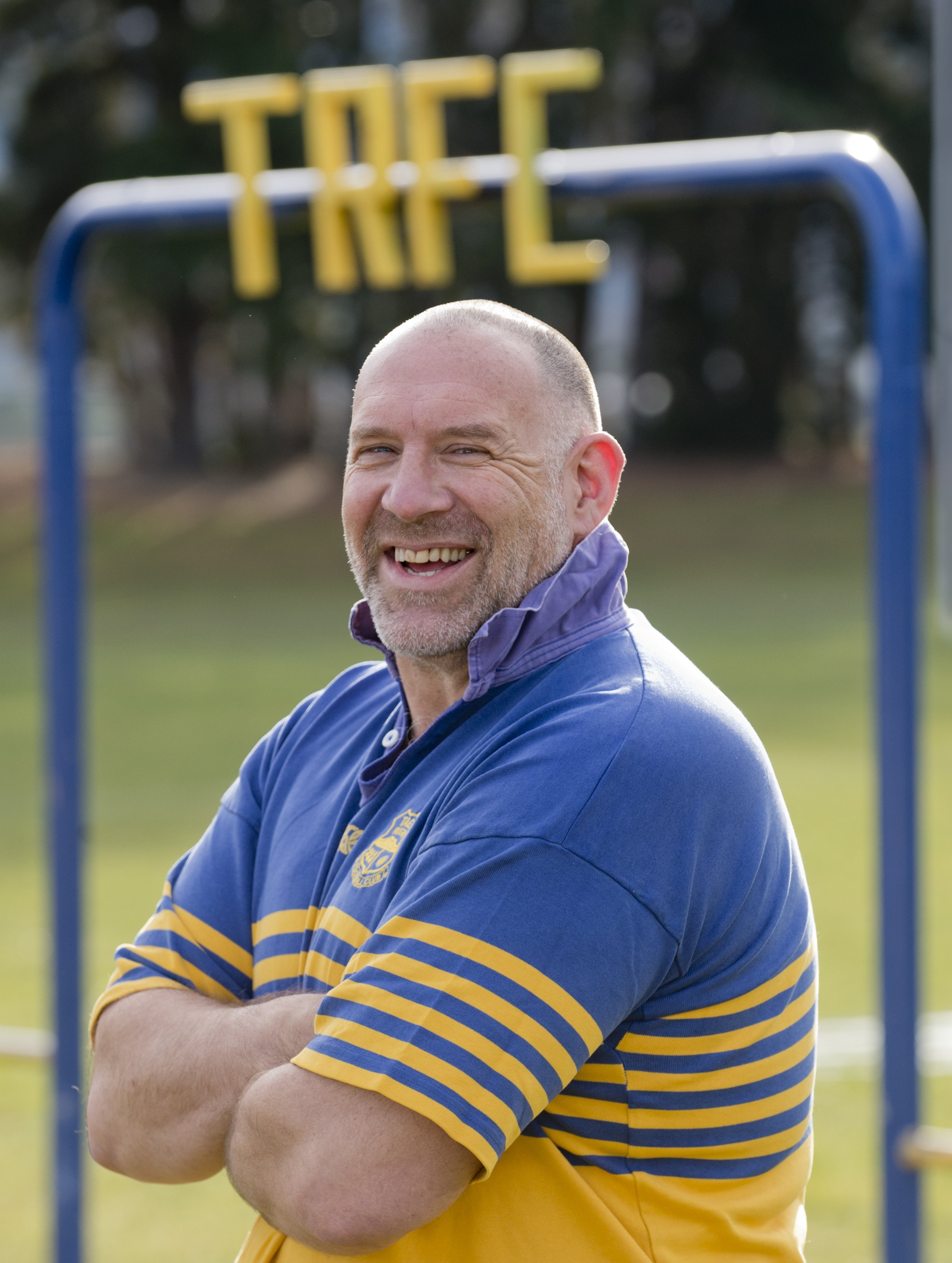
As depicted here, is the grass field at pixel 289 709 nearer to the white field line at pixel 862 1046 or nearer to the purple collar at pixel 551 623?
the white field line at pixel 862 1046

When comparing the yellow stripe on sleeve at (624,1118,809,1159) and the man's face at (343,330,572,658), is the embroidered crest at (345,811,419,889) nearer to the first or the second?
the man's face at (343,330,572,658)

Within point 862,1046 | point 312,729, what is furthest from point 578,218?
point 312,729

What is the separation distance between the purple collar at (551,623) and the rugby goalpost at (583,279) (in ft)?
4.03

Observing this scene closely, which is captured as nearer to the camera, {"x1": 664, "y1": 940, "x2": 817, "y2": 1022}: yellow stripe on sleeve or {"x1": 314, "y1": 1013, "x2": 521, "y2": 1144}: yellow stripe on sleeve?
{"x1": 314, "y1": 1013, "x2": 521, "y2": 1144}: yellow stripe on sleeve

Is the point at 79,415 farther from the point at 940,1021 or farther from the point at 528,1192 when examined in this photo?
the point at 940,1021

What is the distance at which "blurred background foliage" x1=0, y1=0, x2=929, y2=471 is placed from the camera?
23.0 meters

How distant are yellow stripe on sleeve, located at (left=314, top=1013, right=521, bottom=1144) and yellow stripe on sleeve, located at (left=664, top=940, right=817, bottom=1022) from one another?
19 centimetres

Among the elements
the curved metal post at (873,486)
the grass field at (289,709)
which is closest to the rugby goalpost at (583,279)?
the curved metal post at (873,486)

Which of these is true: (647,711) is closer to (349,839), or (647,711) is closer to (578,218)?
(349,839)

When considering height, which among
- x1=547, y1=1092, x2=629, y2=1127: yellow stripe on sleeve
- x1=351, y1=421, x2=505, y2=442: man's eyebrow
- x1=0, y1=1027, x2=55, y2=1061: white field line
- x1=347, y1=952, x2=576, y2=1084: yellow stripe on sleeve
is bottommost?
x1=0, y1=1027, x2=55, y2=1061: white field line

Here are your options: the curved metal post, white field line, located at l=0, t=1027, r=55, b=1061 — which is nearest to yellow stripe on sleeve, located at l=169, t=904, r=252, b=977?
the curved metal post

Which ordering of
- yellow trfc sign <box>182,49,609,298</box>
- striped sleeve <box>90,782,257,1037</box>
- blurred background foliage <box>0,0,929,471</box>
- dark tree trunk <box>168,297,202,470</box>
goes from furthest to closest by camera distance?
dark tree trunk <box>168,297,202,470</box> < blurred background foliage <box>0,0,929,471</box> < yellow trfc sign <box>182,49,609,298</box> < striped sleeve <box>90,782,257,1037</box>

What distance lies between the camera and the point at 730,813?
1480 mm

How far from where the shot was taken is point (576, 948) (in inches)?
55.6
